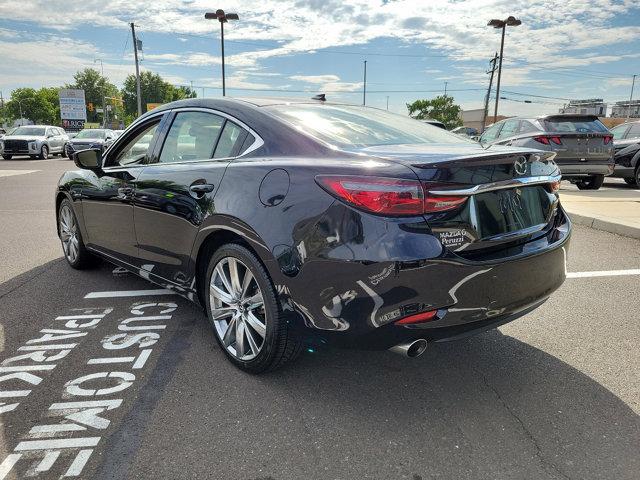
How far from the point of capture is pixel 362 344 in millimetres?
2377

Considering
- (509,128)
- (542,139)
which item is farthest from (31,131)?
(542,139)

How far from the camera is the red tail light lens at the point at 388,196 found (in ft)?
7.39

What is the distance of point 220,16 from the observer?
92.0ft

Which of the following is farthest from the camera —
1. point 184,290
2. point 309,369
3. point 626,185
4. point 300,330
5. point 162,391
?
point 626,185

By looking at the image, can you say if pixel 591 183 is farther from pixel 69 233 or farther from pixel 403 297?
pixel 403 297

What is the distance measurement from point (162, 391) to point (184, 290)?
814 mm

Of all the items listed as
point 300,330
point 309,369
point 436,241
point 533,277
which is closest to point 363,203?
point 436,241

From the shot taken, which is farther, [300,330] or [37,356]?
[37,356]

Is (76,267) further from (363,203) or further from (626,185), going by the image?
(626,185)

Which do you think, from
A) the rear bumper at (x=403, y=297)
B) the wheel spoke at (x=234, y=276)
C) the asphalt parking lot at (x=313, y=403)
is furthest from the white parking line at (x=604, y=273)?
the wheel spoke at (x=234, y=276)

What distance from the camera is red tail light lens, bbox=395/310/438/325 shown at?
7.50 ft

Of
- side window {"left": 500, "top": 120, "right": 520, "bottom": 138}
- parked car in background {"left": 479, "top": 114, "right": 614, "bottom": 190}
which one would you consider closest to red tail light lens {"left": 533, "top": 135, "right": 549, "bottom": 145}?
parked car in background {"left": 479, "top": 114, "right": 614, "bottom": 190}

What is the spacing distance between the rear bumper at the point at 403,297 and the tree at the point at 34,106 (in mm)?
122880

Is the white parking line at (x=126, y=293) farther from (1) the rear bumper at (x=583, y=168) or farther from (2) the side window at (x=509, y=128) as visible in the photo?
(2) the side window at (x=509, y=128)
